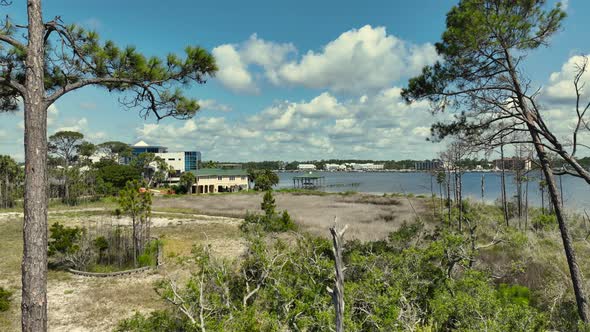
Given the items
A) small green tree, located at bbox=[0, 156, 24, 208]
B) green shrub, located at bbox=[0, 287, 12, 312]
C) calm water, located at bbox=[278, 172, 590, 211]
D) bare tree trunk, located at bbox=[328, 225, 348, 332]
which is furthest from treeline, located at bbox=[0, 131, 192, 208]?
calm water, located at bbox=[278, 172, 590, 211]

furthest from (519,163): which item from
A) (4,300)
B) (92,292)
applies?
(4,300)

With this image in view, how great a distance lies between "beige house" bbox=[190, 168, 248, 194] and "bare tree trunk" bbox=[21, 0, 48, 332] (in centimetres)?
4917

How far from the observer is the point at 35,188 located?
3764mm

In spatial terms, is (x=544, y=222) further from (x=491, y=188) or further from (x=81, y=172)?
(x=491, y=188)

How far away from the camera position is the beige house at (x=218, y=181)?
171 ft

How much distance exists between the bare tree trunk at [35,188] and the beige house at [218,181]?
4917 cm

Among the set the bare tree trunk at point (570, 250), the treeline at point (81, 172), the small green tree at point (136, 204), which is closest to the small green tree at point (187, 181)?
the treeline at point (81, 172)

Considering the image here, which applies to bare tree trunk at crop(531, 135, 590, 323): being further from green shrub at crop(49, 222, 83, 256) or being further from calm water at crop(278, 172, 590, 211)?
green shrub at crop(49, 222, 83, 256)

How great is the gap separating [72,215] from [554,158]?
29496 mm

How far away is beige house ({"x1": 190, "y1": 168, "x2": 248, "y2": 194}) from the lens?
5211cm

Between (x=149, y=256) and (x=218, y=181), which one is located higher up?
(x=218, y=181)

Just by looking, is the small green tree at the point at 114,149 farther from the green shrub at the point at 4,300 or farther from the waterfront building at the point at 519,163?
the waterfront building at the point at 519,163

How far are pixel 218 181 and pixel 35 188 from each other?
51640 millimetres

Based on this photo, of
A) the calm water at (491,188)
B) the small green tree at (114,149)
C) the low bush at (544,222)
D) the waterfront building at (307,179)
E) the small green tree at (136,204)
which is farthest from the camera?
the waterfront building at (307,179)
